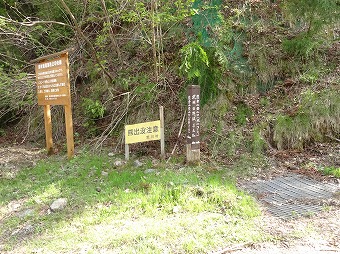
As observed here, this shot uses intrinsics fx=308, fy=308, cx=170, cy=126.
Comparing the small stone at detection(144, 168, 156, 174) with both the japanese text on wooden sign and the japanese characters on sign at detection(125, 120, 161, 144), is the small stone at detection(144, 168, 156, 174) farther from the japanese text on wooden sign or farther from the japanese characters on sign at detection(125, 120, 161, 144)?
the japanese text on wooden sign

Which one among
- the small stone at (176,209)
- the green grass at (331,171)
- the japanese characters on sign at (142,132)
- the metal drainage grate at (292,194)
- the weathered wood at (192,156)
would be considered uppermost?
the japanese characters on sign at (142,132)

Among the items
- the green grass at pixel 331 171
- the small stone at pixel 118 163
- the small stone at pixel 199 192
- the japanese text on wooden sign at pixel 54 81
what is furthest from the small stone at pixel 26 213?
the green grass at pixel 331 171

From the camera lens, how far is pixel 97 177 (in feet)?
18.7

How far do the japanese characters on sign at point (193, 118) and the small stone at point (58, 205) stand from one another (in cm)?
248

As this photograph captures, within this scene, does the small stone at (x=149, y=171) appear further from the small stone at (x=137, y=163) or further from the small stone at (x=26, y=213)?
the small stone at (x=26, y=213)

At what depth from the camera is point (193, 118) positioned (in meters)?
5.94

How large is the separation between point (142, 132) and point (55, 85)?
226 centimetres

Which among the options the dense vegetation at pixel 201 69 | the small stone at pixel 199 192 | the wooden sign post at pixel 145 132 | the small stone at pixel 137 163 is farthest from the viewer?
the dense vegetation at pixel 201 69

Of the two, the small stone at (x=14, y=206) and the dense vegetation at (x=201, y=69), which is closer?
Result: the small stone at (x=14, y=206)

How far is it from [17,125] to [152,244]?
26.4 ft

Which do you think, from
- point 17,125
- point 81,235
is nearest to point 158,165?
point 81,235

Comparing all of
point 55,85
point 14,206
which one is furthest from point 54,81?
point 14,206

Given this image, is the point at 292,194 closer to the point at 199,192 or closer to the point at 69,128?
the point at 199,192

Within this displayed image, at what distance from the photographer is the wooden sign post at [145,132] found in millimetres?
6199
